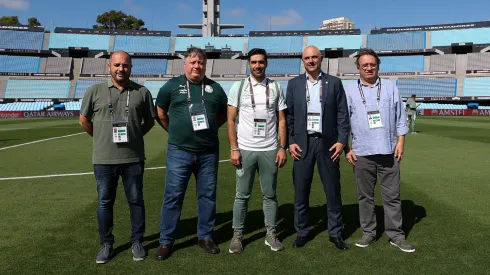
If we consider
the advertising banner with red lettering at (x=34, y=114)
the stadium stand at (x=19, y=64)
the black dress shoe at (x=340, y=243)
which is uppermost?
the stadium stand at (x=19, y=64)

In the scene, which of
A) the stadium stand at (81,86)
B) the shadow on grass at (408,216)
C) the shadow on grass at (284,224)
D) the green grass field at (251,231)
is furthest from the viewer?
the stadium stand at (81,86)

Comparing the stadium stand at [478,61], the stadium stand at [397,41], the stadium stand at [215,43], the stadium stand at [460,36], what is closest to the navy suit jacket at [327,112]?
the stadium stand at [478,61]

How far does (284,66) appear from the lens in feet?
189

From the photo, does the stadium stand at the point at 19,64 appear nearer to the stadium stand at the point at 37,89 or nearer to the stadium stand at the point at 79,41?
the stadium stand at the point at 37,89

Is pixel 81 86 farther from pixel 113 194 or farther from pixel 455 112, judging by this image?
pixel 113 194

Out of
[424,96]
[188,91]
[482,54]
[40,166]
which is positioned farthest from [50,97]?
[482,54]

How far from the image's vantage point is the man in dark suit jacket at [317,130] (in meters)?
4.12

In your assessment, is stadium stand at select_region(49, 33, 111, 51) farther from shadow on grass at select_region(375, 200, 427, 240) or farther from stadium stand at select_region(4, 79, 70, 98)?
shadow on grass at select_region(375, 200, 427, 240)

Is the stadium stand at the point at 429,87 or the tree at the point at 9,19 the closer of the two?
the stadium stand at the point at 429,87

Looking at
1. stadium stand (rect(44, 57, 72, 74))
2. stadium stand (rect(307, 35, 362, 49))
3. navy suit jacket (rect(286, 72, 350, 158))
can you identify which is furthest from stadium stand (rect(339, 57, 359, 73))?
navy suit jacket (rect(286, 72, 350, 158))

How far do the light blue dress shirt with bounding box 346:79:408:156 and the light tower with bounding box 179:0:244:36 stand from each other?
60531 mm

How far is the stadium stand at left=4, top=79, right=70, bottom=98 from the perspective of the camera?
5059 cm

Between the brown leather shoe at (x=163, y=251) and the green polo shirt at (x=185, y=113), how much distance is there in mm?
1054

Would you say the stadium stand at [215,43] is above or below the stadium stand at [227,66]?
above
